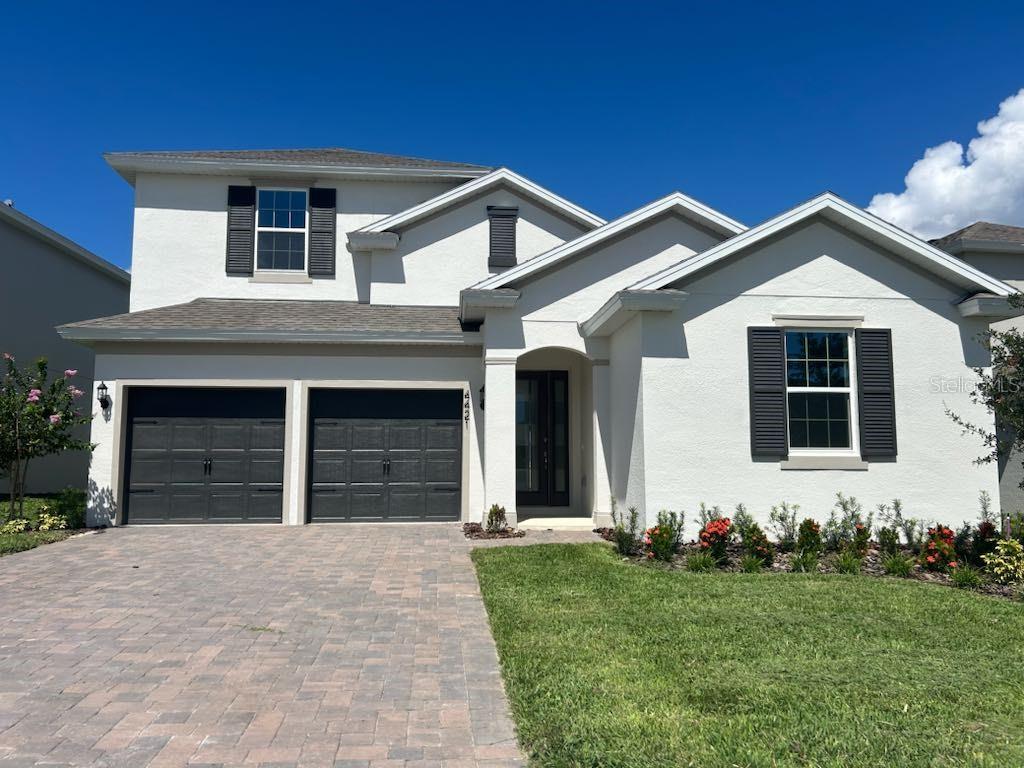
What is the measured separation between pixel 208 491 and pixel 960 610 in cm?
1160

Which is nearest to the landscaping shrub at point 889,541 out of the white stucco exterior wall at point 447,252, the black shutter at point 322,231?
the white stucco exterior wall at point 447,252

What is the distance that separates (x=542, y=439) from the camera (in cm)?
1399

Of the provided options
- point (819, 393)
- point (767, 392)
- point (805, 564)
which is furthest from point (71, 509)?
point (819, 393)

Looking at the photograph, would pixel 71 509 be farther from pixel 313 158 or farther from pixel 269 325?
pixel 313 158

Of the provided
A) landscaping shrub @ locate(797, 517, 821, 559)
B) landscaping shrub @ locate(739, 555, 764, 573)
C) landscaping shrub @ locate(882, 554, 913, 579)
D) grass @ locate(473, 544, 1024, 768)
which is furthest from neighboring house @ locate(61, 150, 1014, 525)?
grass @ locate(473, 544, 1024, 768)

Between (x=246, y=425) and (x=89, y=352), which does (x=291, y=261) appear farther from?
(x=89, y=352)

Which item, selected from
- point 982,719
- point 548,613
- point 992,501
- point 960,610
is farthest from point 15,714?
point 992,501

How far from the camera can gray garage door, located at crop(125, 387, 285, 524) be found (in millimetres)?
12672

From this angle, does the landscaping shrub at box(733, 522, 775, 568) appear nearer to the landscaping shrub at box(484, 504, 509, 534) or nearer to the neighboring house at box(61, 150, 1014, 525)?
the neighboring house at box(61, 150, 1014, 525)

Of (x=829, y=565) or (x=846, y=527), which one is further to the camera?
(x=846, y=527)

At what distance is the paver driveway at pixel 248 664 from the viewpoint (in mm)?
3832

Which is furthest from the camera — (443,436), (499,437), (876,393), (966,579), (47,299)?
(47,299)

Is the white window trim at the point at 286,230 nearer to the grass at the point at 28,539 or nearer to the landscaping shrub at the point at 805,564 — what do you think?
the grass at the point at 28,539

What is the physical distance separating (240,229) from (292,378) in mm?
4420
